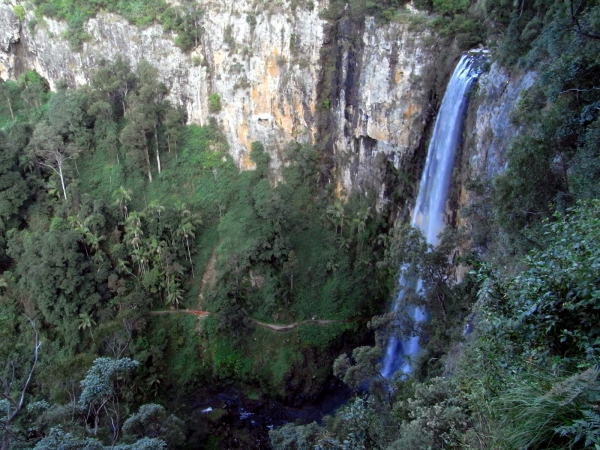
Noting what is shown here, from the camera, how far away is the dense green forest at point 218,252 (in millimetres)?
10578

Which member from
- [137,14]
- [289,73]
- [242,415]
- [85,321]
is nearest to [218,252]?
[85,321]

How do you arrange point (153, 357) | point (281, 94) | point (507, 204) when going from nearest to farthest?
point (507, 204) → point (153, 357) → point (281, 94)

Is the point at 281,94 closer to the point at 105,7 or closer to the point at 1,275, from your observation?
the point at 105,7

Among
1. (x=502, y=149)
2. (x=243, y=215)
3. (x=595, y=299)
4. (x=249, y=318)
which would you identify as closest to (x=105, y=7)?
(x=243, y=215)

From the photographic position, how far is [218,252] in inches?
1056

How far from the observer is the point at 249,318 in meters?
25.0

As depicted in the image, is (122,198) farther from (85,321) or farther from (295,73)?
(295,73)

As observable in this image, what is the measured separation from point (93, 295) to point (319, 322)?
11230 mm

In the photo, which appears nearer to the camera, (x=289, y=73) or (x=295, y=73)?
(x=295, y=73)

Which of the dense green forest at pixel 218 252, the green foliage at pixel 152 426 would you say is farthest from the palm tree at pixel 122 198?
the green foliage at pixel 152 426

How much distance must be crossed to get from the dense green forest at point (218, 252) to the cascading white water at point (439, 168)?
859 mm

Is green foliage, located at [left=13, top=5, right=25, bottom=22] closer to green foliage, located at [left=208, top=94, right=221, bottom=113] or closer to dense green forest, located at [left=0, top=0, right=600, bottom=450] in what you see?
dense green forest, located at [left=0, top=0, right=600, bottom=450]

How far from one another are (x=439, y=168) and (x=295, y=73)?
439 inches

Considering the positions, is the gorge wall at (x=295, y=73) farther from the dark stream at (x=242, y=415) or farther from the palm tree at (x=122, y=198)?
the dark stream at (x=242, y=415)
